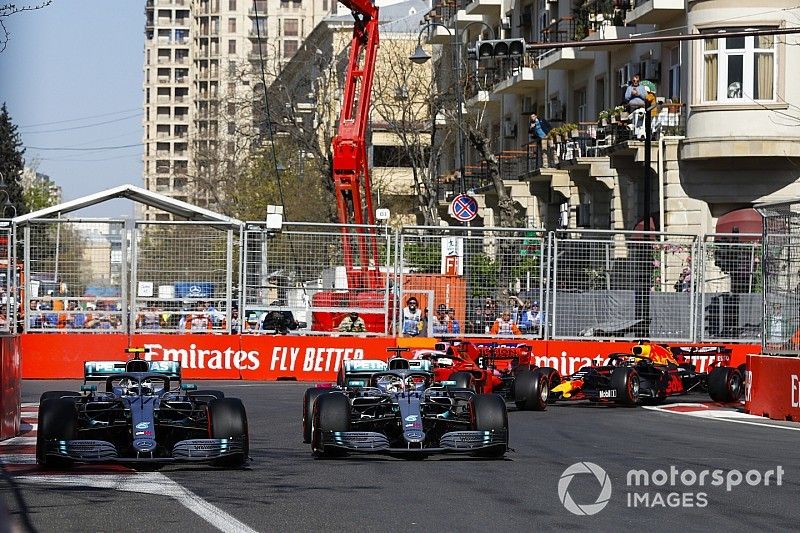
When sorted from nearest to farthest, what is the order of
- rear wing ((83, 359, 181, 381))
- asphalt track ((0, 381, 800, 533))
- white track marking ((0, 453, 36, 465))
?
asphalt track ((0, 381, 800, 533)) < white track marking ((0, 453, 36, 465)) < rear wing ((83, 359, 181, 381))

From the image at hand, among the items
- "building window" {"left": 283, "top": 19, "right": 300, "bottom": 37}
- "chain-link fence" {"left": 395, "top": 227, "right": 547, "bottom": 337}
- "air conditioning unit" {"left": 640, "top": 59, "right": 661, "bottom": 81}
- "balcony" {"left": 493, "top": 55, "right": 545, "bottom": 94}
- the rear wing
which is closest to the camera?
the rear wing

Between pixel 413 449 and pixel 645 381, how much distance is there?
8627 mm

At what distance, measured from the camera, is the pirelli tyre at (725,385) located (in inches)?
828

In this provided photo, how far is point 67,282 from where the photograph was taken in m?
25.8

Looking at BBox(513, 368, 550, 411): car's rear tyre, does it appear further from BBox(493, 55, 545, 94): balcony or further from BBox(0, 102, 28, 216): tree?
BBox(493, 55, 545, 94): balcony

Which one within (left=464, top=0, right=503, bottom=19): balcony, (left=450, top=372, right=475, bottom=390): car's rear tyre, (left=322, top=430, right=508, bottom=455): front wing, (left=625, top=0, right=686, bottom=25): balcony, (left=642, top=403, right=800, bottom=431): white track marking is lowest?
(left=642, top=403, right=800, bottom=431): white track marking

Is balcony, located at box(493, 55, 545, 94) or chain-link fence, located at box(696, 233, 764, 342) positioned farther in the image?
balcony, located at box(493, 55, 545, 94)

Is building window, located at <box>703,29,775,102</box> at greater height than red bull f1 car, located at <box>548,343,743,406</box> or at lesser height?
greater

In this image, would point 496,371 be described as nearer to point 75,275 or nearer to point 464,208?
point 75,275

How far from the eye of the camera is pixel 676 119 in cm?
3419

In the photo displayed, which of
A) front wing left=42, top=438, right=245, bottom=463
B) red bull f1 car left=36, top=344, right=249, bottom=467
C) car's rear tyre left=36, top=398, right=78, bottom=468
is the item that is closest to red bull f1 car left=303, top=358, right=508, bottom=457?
red bull f1 car left=36, top=344, right=249, bottom=467

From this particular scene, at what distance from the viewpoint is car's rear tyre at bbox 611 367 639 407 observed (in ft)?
64.9

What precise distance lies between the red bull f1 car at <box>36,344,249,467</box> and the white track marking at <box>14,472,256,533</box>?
34 centimetres

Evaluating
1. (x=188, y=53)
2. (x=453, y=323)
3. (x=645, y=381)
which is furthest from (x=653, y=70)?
(x=188, y=53)
